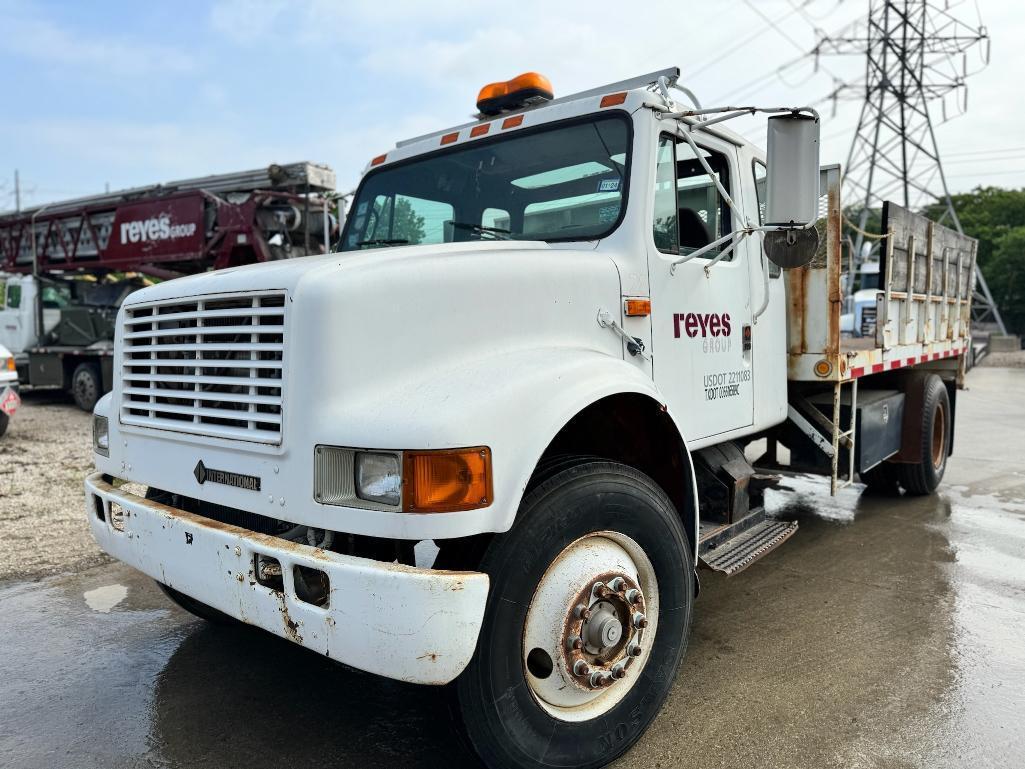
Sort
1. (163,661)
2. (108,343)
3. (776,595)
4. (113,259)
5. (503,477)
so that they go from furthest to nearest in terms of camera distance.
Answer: (113,259) < (108,343) < (776,595) < (163,661) < (503,477)

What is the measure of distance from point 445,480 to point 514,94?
2307 millimetres

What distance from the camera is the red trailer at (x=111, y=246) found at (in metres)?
11.8

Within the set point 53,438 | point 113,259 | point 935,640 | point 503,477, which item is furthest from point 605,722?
point 113,259

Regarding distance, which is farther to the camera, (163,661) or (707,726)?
(163,661)

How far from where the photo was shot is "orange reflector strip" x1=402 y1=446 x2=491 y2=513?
80.4 inches

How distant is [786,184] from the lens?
2.70 meters

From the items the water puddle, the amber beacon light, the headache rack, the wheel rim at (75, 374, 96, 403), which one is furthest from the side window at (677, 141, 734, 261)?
the wheel rim at (75, 374, 96, 403)

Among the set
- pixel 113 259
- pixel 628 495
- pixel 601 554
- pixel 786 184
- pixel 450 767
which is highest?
pixel 113 259

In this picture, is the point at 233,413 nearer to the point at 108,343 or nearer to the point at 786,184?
the point at 786,184

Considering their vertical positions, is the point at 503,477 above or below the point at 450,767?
above

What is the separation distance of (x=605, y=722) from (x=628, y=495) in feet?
2.42

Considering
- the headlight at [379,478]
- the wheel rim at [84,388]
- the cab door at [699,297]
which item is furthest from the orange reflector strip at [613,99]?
the wheel rim at [84,388]

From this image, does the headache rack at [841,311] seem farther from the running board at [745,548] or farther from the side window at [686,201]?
the running board at [745,548]

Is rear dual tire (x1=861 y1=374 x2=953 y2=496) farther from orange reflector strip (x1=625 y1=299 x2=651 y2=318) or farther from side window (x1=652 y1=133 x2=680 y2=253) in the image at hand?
orange reflector strip (x1=625 y1=299 x2=651 y2=318)
